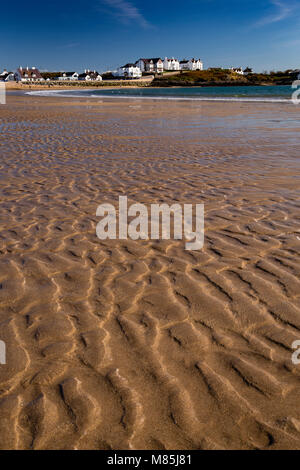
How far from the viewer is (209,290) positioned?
368cm

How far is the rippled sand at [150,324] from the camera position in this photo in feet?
7.51

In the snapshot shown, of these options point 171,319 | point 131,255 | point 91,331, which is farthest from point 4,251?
point 171,319

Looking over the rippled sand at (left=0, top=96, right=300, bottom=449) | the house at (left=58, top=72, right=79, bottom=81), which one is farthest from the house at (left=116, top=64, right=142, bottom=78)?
the rippled sand at (left=0, top=96, right=300, bottom=449)

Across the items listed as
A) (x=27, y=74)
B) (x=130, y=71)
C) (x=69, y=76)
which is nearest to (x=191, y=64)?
(x=130, y=71)

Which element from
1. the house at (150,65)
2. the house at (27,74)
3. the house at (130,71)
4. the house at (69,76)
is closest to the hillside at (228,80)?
the house at (130,71)

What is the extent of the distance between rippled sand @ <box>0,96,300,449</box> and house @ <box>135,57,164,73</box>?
18373 cm

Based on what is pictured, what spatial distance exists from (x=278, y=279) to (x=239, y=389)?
1612 mm

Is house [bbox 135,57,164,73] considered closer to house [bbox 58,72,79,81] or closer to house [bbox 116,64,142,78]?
house [bbox 116,64,142,78]

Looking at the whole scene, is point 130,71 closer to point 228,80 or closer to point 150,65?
point 150,65

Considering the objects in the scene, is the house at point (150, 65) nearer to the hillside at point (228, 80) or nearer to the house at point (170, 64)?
the house at point (170, 64)

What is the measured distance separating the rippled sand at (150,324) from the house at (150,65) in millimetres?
183728

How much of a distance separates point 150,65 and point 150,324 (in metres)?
189

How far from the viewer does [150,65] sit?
174m

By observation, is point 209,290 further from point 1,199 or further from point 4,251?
point 1,199
